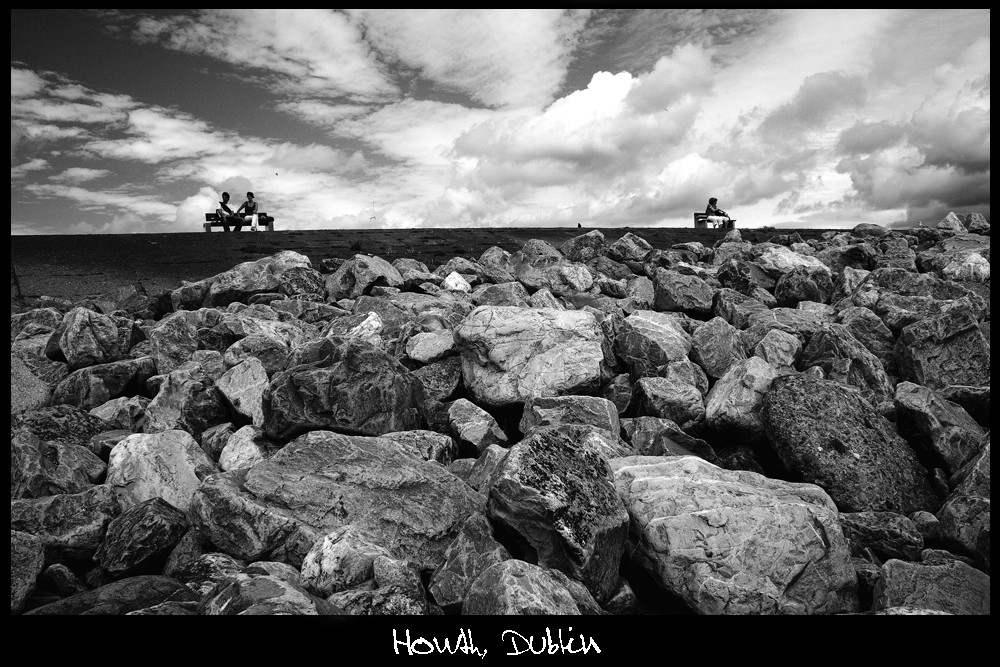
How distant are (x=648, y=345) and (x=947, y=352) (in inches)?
132

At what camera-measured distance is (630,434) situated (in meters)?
5.04

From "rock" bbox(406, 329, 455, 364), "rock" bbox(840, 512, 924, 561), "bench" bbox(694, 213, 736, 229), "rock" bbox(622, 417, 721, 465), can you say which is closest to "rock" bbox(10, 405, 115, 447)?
"rock" bbox(406, 329, 455, 364)

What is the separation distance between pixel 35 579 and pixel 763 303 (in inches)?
358

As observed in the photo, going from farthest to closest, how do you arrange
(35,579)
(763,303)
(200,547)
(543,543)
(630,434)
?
(763,303) < (630,434) < (200,547) < (35,579) < (543,543)

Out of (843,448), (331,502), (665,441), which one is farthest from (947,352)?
(331,502)

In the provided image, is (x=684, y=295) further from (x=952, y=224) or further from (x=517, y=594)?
(x=952, y=224)

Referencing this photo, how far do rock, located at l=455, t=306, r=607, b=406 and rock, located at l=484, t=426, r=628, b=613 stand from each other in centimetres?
230

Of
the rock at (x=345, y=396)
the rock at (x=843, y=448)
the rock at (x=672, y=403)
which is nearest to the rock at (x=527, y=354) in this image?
the rock at (x=672, y=403)

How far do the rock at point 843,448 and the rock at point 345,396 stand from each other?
3.11 m

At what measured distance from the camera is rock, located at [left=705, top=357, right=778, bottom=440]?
16.5 feet

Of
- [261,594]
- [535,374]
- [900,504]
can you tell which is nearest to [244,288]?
[535,374]

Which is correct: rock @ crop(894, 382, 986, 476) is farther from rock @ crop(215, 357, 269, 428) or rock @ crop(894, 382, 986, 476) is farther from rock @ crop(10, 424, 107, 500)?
rock @ crop(10, 424, 107, 500)

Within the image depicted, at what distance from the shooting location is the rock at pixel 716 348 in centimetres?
646

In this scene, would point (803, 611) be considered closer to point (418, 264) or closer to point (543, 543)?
point (543, 543)
